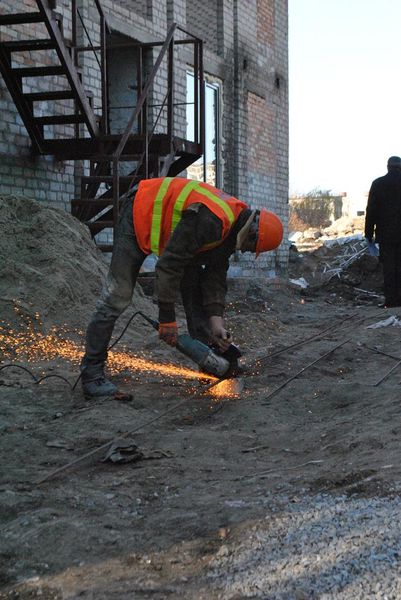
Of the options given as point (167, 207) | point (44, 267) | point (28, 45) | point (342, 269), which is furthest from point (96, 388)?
Result: point (342, 269)

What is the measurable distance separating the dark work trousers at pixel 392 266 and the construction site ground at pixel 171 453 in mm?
1983

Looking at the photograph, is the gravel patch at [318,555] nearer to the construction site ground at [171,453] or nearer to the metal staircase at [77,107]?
the construction site ground at [171,453]

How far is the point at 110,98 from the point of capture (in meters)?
12.5

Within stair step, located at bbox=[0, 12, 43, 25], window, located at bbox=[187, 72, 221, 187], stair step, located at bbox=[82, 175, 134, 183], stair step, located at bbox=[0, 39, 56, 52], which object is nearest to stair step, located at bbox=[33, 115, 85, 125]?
stair step, located at bbox=[82, 175, 134, 183]

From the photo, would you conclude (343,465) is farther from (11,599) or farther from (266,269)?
(266,269)

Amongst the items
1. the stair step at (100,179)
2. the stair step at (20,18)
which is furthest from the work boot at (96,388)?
the stair step at (20,18)

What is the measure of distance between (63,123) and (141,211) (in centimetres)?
475

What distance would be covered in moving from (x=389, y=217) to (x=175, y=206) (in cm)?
683

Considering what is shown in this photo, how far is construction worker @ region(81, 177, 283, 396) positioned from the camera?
206 inches

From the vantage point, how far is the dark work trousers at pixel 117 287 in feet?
18.4

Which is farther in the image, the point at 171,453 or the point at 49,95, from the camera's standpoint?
the point at 49,95

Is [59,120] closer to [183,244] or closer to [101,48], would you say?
[101,48]

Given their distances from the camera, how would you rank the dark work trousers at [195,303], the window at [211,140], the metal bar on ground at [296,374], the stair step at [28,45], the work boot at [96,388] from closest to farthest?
the work boot at [96,388] < the dark work trousers at [195,303] < the metal bar on ground at [296,374] < the stair step at [28,45] < the window at [211,140]

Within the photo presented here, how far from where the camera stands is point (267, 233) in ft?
17.3
